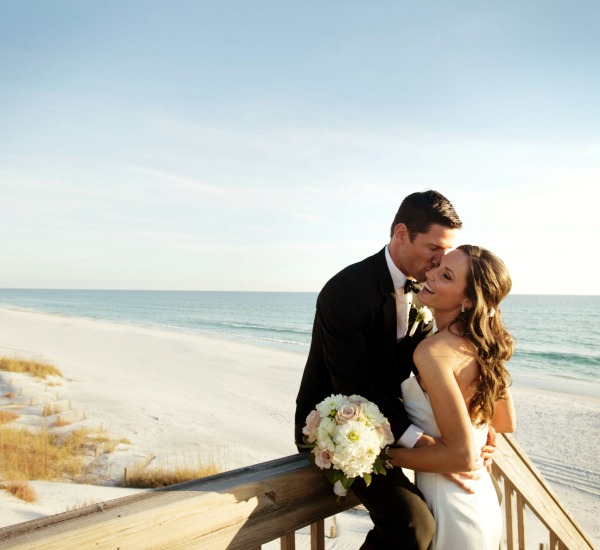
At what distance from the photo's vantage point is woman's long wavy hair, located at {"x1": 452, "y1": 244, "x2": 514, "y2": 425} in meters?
2.56

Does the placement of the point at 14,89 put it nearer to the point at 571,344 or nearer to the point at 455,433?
the point at 455,433

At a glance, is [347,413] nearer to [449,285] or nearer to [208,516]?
[208,516]

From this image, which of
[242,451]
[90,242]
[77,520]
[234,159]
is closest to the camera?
[77,520]

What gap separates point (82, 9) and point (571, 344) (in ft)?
134

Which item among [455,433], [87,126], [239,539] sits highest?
[87,126]

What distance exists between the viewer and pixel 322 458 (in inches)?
77.4

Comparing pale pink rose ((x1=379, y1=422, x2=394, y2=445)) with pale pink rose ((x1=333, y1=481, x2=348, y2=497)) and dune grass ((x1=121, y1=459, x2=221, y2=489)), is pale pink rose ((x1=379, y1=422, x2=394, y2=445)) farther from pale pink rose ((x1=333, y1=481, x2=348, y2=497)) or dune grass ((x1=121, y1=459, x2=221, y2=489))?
dune grass ((x1=121, y1=459, x2=221, y2=489))

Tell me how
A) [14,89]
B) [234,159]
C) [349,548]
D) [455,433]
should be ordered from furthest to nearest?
[234,159] < [14,89] < [349,548] < [455,433]

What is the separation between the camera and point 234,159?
28.2 m

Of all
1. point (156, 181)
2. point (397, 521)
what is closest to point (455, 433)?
point (397, 521)

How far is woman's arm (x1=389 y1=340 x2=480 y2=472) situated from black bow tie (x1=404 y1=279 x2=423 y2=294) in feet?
2.22

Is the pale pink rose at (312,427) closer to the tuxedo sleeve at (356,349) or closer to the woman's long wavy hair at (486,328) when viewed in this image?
the tuxedo sleeve at (356,349)

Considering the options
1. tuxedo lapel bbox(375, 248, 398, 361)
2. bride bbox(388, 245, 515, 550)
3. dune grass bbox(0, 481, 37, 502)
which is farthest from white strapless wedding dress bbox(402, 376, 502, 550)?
dune grass bbox(0, 481, 37, 502)

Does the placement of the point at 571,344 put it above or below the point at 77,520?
below
